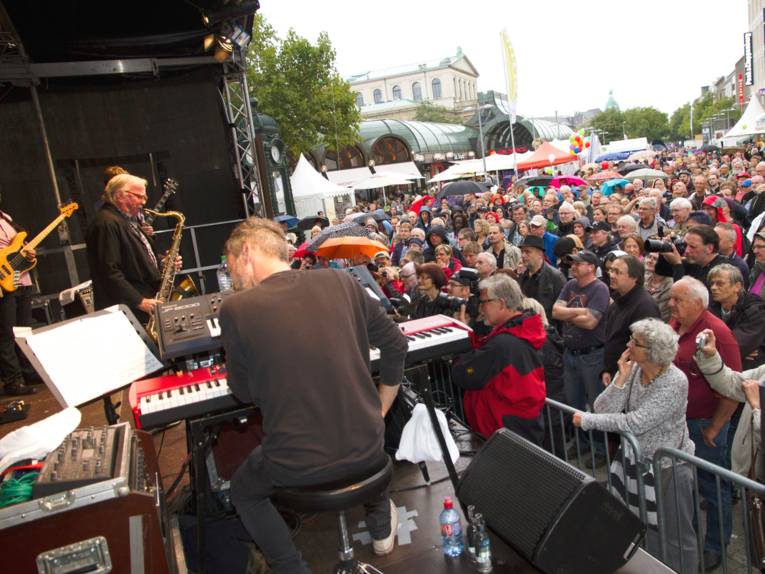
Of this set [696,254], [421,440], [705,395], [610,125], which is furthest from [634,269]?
[610,125]

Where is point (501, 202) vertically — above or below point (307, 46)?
below

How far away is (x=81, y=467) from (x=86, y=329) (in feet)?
3.55

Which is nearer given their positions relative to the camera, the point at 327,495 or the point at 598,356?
the point at 327,495

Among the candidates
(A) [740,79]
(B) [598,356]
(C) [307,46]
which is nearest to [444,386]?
(B) [598,356]

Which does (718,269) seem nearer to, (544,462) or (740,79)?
(544,462)

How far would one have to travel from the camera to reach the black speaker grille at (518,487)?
254 cm

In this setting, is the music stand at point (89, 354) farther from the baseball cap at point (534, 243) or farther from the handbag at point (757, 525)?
the baseball cap at point (534, 243)

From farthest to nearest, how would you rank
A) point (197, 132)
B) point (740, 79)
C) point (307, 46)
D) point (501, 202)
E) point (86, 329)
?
point (740, 79) → point (307, 46) → point (501, 202) → point (197, 132) → point (86, 329)

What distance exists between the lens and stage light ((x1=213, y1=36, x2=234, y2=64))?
7.71 meters

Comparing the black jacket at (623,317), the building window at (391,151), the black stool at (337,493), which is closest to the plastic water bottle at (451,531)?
the black stool at (337,493)

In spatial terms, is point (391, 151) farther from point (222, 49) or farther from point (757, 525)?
point (757, 525)

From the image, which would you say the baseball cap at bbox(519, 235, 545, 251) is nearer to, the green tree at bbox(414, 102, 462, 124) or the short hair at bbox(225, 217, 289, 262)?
the short hair at bbox(225, 217, 289, 262)

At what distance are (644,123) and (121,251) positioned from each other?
11056cm

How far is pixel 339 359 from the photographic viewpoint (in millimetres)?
2242
